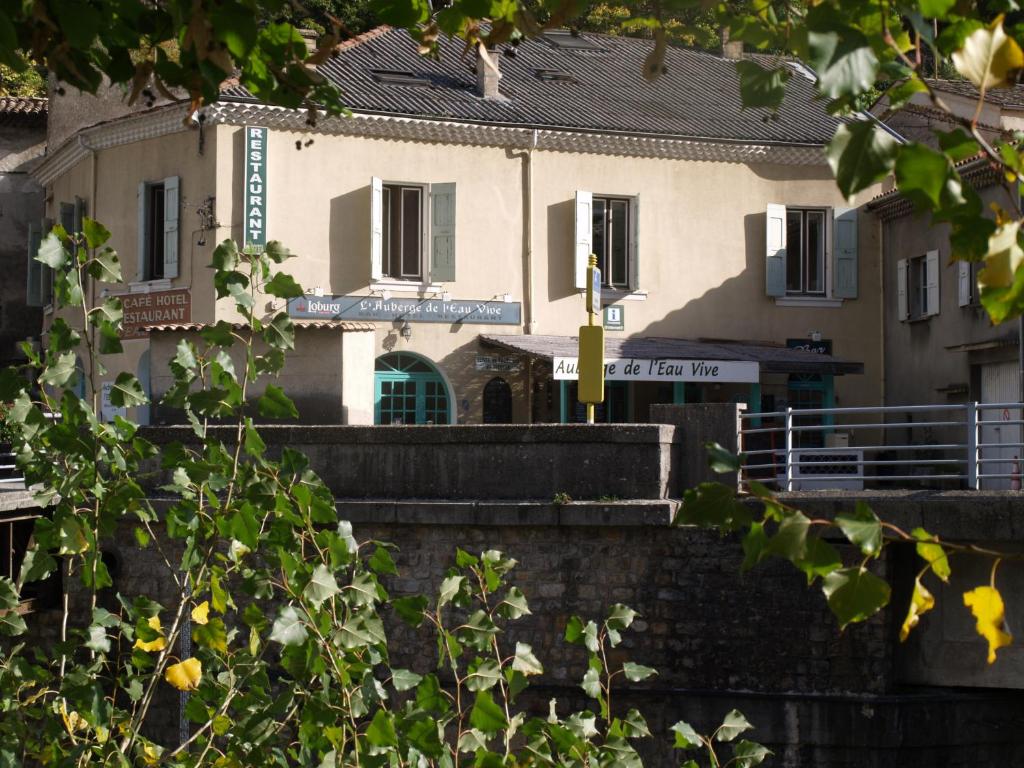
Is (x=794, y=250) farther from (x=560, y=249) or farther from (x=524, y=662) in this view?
(x=524, y=662)

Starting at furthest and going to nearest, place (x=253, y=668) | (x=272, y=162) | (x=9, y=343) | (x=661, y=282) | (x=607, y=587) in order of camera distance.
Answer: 1. (x=9, y=343)
2. (x=661, y=282)
3. (x=272, y=162)
4. (x=607, y=587)
5. (x=253, y=668)

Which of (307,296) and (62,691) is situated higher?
(307,296)

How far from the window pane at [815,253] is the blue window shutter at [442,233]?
5.72 m

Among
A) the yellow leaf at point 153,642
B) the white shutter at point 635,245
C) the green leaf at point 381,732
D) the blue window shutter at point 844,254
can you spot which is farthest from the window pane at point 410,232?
the green leaf at point 381,732

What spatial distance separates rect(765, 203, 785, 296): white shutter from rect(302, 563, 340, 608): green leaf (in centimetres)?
1848

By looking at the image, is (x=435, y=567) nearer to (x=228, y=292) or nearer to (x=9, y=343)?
(x=228, y=292)

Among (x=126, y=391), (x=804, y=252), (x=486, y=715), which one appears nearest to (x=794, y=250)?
(x=804, y=252)

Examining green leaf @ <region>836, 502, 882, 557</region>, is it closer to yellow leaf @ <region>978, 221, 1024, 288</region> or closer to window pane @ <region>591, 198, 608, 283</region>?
yellow leaf @ <region>978, 221, 1024, 288</region>

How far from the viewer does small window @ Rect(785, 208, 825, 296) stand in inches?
923

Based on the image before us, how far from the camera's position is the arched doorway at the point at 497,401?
21.7 meters

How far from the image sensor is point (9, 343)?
28281mm

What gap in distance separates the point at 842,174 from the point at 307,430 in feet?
38.8


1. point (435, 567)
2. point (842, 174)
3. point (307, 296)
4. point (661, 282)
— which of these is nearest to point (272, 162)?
point (307, 296)

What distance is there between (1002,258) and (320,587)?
9.67 ft
